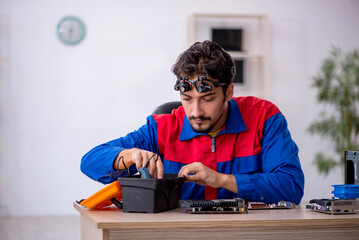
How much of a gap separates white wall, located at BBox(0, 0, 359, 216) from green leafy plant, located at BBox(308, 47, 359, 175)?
37cm

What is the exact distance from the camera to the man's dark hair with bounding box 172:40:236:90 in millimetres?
1846

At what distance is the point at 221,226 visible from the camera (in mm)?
1311

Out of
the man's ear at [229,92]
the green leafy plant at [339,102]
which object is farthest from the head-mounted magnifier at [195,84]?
the green leafy plant at [339,102]

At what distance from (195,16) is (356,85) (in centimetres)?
183

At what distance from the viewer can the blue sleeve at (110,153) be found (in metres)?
1.81

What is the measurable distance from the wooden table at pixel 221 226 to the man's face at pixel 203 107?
1.61ft

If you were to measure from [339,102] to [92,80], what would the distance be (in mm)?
2628

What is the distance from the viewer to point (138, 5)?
532cm

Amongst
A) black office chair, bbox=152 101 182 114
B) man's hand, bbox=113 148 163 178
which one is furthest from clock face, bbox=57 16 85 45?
man's hand, bbox=113 148 163 178

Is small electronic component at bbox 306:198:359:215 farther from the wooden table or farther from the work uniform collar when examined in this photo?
the work uniform collar

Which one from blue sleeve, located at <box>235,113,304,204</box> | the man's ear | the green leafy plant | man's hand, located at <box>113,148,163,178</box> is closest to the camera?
man's hand, located at <box>113,148,163,178</box>

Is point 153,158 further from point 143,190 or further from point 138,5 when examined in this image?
point 138,5

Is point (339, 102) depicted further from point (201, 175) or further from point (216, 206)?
point (216, 206)

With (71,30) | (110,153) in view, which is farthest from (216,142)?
(71,30)
